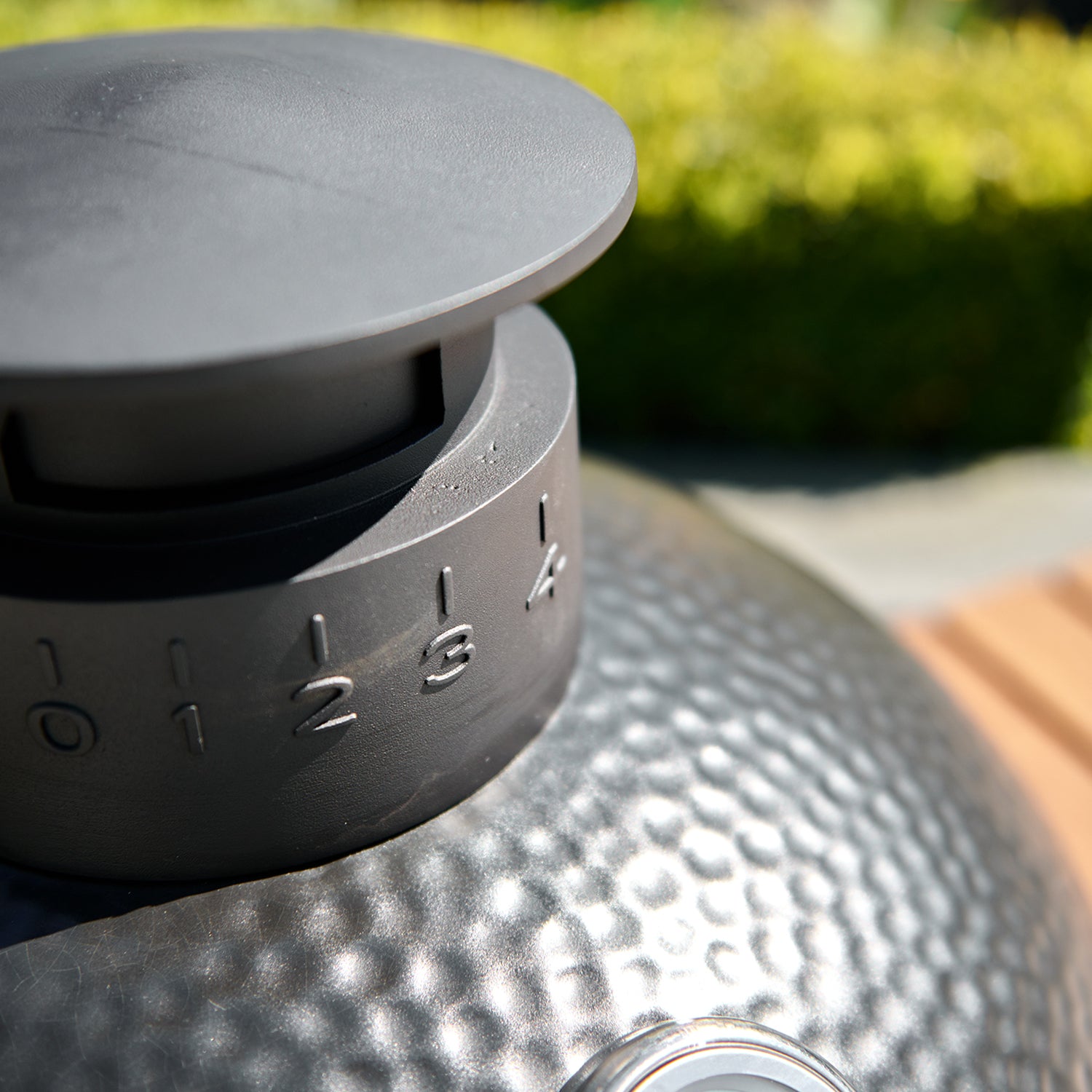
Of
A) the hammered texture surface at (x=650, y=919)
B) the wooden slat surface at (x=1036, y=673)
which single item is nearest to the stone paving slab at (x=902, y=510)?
the wooden slat surface at (x=1036, y=673)

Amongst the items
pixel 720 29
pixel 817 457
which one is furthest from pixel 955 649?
pixel 720 29

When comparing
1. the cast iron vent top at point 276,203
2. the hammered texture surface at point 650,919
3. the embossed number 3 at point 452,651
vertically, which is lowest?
the hammered texture surface at point 650,919

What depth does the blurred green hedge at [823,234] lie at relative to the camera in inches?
146

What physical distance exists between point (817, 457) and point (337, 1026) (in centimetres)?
354

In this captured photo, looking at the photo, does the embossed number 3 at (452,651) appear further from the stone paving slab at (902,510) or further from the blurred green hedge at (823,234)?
the blurred green hedge at (823,234)

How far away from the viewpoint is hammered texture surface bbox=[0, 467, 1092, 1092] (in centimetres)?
94

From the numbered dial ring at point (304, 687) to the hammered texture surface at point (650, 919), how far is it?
67 millimetres

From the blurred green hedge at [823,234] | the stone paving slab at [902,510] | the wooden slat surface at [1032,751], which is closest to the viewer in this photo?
the wooden slat surface at [1032,751]

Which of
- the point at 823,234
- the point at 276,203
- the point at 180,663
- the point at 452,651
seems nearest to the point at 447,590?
the point at 452,651

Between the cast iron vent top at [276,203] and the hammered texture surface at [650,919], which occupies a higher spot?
the cast iron vent top at [276,203]

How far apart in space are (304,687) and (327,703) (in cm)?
3

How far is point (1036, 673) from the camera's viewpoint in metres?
2.56

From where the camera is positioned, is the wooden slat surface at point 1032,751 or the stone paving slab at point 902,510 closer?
the wooden slat surface at point 1032,751

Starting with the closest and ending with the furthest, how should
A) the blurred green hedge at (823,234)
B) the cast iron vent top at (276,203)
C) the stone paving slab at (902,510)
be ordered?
the cast iron vent top at (276,203) < the stone paving slab at (902,510) < the blurred green hedge at (823,234)
